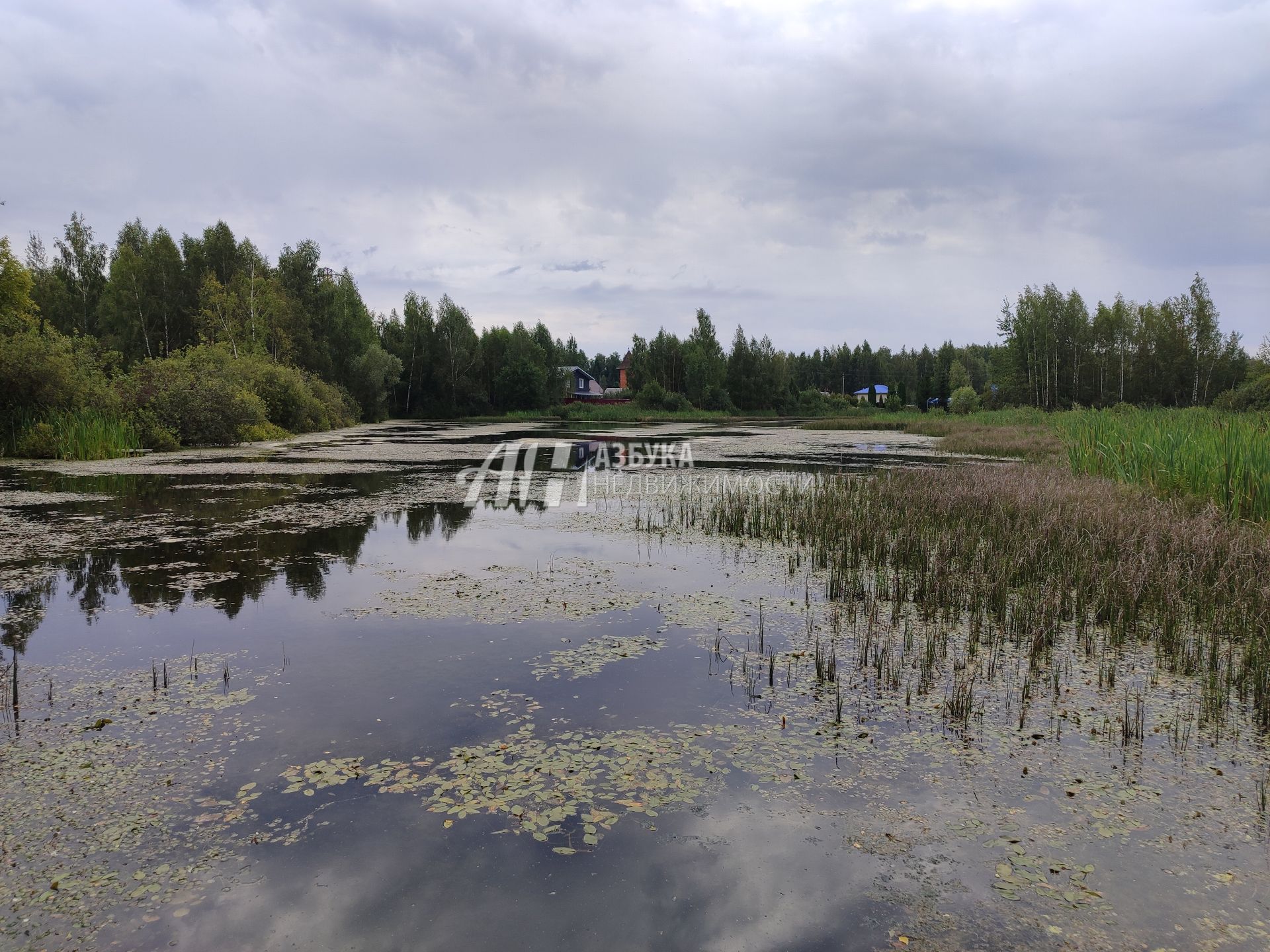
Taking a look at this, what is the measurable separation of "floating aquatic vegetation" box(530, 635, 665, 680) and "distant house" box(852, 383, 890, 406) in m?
103

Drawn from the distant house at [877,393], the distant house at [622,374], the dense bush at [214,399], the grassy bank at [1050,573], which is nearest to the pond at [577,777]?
the grassy bank at [1050,573]

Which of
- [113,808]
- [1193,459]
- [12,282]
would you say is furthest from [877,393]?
[113,808]

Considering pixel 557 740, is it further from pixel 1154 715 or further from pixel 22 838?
pixel 1154 715

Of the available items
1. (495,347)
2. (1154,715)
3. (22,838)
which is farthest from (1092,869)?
(495,347)

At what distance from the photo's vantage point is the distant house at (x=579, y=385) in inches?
3568

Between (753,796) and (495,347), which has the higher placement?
(495,347)

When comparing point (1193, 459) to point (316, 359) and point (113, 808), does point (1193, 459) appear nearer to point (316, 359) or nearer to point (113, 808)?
point (113, 808)

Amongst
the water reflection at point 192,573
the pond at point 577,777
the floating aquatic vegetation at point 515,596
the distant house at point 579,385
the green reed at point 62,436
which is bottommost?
A: the pond at point 577,777

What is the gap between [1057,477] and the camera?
527 inches

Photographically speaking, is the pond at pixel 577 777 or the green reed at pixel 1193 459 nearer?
the pond at pixel 577 777

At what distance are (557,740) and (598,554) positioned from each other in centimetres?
521

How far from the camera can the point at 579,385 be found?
99562 mm

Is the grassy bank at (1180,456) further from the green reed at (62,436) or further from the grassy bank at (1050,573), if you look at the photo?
the green reed at (62,436)

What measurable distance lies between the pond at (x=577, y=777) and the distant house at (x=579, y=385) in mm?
79343
